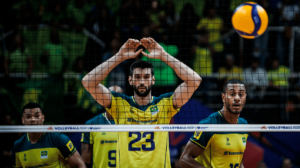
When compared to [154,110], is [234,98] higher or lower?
higher

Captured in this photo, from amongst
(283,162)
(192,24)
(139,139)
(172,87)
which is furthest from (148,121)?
(192,24)

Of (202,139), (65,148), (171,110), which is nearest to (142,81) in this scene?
(171,110)

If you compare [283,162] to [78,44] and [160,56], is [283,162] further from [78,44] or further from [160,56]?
[78,44]

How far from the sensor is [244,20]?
5.43m

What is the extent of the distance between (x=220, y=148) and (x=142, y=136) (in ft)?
4.02

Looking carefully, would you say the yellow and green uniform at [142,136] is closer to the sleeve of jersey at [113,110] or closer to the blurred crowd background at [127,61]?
the sleeve of jersey at [113,110]

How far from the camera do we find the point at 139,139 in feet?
15.0

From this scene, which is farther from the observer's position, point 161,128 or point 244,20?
point 244,20

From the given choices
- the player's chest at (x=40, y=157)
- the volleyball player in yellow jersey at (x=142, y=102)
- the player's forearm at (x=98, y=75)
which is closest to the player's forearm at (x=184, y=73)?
the volleyball player in yellow jersey at (x=142, y=102)

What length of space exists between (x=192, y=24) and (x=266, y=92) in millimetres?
2969

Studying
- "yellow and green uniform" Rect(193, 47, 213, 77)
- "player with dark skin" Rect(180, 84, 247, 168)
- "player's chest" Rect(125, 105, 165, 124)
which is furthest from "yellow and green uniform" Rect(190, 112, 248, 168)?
"yellow and green uniform" Rect(193, 47, 213, 77)

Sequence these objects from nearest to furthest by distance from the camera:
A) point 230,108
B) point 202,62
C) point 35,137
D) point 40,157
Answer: point 230,108 → point 40,157 → point 35,137 → point 202,62

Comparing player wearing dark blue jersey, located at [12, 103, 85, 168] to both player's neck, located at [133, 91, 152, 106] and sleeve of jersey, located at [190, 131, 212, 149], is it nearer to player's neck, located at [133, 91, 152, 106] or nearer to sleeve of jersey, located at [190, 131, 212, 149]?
player's neck, located at [133, 91, 152, 106]

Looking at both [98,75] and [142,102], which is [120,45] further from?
[98,75]
